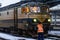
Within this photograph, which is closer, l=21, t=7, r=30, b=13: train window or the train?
l=21, t=7, r=30, b=13: train window

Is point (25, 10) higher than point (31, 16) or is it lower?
higher

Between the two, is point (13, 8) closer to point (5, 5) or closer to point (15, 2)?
point (15, 2)

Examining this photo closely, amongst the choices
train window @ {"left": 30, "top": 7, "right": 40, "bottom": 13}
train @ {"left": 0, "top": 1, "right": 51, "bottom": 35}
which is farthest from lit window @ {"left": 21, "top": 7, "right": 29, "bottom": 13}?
train window @ {"left": 30, "top": 7, "right": 40, "bottom": 13}

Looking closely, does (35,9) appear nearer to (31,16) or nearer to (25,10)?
(31,16)

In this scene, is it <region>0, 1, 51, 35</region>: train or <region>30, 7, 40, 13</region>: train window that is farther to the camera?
<region>0, 1, 51, 35</region>: train

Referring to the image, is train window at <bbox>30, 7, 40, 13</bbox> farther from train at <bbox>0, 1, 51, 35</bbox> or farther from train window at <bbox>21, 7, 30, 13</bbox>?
train window at <bbox>21, 7, 30, 13</bbox>

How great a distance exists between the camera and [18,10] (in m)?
21.2

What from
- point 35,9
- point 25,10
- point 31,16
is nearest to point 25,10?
point 25,10

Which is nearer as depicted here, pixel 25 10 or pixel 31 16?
pixel 31 16

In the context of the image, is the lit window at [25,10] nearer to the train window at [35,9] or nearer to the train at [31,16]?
the train at [31,16]

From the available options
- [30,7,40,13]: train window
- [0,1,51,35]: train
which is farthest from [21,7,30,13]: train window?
[30,7,40,13]: train window

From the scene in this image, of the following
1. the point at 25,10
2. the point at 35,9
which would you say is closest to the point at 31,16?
the point at 35,9

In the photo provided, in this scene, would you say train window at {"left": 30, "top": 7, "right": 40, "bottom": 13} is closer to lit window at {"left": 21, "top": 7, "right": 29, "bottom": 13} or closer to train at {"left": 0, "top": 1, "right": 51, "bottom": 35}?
train at {"left": 0, "top": 1, "right": 51, "bottom": 35}

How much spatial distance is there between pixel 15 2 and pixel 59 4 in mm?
8012
